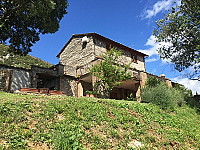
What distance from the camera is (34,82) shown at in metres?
15.1

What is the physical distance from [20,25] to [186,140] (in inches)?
610

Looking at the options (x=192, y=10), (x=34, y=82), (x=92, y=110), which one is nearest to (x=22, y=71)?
(x=34, y=82)

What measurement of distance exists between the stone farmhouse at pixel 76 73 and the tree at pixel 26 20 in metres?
2.58

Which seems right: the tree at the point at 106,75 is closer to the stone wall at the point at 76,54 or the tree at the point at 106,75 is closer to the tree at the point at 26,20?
the stone wall at the point at 76,54

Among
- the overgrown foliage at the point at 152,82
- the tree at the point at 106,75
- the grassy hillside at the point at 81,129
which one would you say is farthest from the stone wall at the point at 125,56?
the grassy hillside at the point at 81,129

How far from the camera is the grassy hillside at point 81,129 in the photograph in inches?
174

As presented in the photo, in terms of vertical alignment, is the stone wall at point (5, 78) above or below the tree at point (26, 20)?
below

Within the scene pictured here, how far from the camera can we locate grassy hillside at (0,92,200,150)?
174 inches

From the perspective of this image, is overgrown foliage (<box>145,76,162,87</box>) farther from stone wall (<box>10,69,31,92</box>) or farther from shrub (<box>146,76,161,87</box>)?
stone wall (<box>10,69,31,92</box>)

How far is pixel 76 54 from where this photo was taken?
20.1m

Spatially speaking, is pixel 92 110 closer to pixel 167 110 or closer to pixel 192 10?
pixel 167 110

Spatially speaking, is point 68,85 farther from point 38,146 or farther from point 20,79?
point 38,146

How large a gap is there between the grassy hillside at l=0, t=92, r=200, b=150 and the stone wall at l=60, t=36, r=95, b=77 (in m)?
9.93

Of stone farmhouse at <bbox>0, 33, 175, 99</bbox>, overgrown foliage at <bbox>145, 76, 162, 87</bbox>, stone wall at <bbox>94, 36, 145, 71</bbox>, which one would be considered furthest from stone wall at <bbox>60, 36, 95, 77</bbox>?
overgrown foliage at <bbox>145, 76, 162, 87</bbox>
